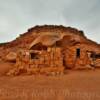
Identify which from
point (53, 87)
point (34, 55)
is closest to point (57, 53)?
point (34, 55)

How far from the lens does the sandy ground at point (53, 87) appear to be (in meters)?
11.6

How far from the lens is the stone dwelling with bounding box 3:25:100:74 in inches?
622

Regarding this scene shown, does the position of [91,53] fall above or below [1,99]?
above

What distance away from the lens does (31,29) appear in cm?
2231

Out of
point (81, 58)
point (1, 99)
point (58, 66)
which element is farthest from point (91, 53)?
point (1, 99)

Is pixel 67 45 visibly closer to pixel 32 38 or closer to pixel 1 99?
pixel 32 38

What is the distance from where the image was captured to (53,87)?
43.2 feet

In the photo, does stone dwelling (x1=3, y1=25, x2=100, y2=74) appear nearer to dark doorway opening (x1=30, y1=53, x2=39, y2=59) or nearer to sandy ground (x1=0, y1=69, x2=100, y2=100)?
dark doorway opening (x1=30, y1=53, x2=39, y2=59)

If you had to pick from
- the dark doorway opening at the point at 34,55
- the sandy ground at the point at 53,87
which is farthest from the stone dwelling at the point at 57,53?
the sandy ground at the point at 53,87

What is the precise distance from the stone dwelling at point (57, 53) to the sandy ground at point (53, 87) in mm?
849

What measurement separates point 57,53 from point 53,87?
3466 millimetres

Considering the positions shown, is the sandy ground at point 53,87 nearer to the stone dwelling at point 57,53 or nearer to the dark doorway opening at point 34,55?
the stone dwelling at point 57,53

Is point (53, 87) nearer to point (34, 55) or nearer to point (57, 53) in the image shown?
point (57, 53)

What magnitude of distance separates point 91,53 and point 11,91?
860cm
